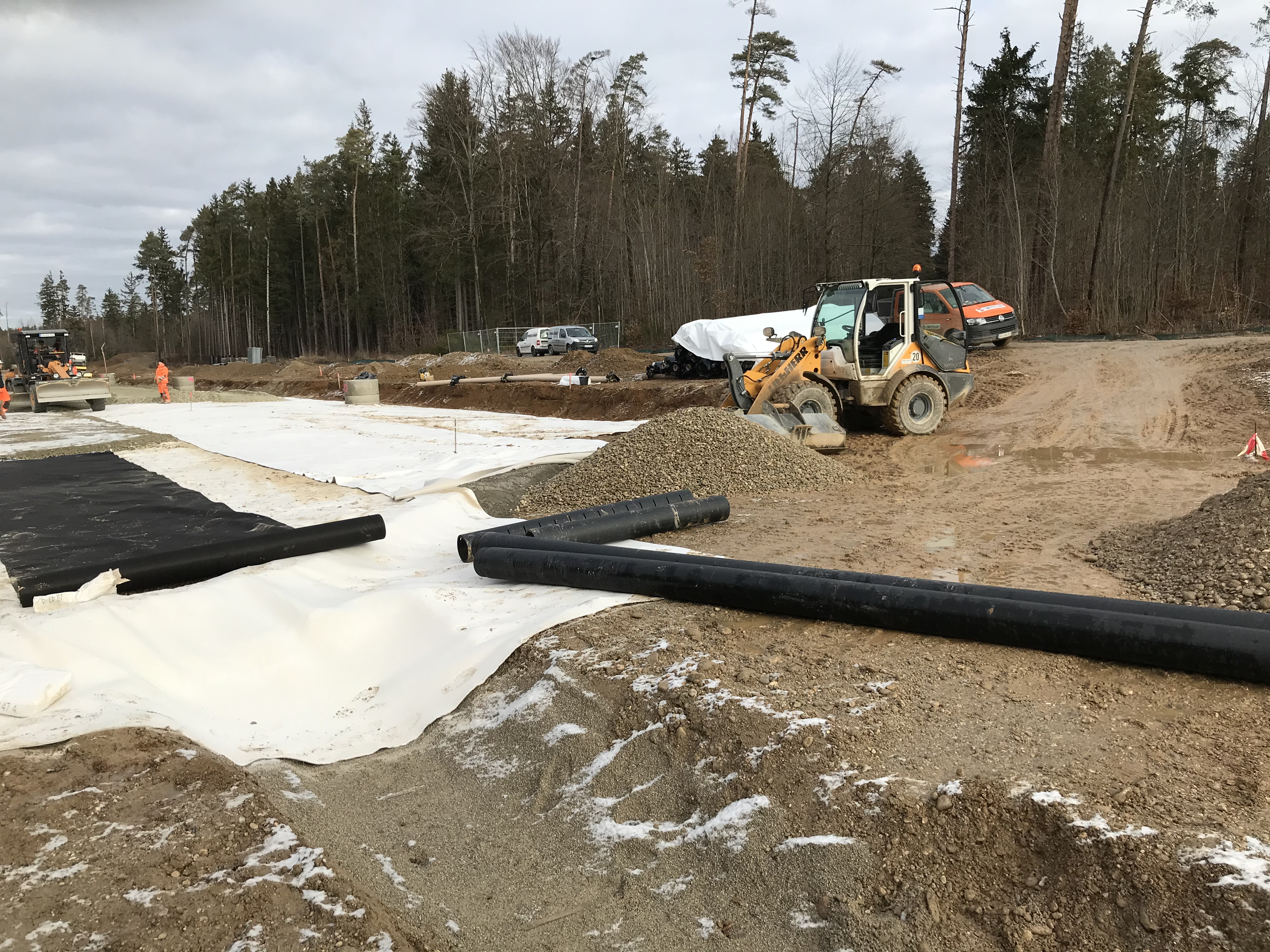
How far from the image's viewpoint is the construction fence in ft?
123

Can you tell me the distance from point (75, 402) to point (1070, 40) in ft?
95.0

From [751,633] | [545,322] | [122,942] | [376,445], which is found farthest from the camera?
[545,322]

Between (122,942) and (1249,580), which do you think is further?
(1249,580)

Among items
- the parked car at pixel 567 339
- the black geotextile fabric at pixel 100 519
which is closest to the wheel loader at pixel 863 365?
the black geotextile fabric at pixel 100 519

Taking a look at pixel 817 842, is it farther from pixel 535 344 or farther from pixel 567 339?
pixel 535 344

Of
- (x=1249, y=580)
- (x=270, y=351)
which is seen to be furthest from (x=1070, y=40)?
(x=270, y=351)

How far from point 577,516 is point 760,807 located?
14.3 ft

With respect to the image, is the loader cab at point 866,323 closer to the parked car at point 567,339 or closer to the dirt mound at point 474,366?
the dirt mound at point 474,366

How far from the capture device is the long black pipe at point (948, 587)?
399 cm

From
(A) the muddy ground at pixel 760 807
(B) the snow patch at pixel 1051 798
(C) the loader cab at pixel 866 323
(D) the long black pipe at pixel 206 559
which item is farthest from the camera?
(C) the loader cab at pixel 866 323

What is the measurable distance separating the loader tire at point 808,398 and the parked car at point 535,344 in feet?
75.7

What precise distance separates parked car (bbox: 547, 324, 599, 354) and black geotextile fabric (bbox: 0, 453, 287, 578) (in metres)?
23.4

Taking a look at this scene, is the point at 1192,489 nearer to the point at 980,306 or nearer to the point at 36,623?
the point at 36,623

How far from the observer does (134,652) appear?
5180mm
